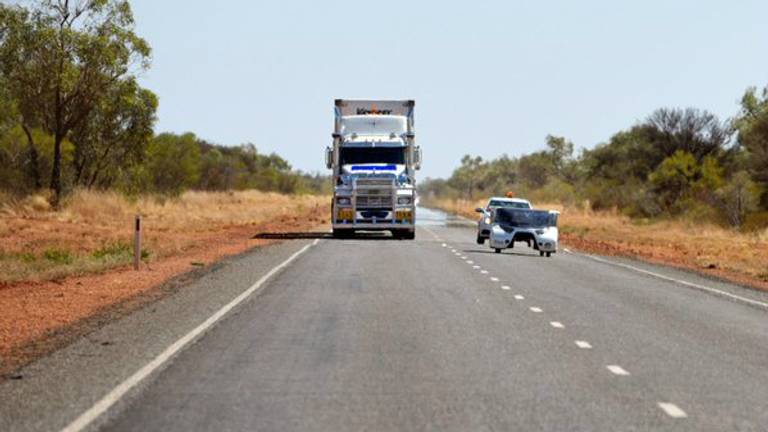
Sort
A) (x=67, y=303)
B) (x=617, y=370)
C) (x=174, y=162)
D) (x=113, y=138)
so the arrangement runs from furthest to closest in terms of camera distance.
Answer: (x=174, y=162)
(x=113, y=138)
(x=67, y=303)
(x=617, y=370)

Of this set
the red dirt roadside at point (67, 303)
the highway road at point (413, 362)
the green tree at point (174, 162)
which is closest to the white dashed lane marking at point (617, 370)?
the highway road at point (413, 362)

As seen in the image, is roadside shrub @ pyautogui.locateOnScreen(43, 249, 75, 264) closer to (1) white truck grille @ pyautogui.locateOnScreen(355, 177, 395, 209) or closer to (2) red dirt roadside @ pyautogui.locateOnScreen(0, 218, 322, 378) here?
(2) red dirt roadside @ pyautogui.locateOnScreen(0, 218, 322, 378)

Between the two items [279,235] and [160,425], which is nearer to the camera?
[160,425]

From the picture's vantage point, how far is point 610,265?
26.8m

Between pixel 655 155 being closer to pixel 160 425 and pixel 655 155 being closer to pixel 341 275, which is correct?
pixel 341 275

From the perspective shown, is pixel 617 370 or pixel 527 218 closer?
pixel 617 370

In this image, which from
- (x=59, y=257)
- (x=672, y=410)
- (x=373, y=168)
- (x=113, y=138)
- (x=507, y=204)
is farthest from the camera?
(x=113, y=138)

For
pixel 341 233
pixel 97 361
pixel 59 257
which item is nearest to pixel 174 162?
pixel 341 233

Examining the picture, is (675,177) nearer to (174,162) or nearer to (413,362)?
(174,162)

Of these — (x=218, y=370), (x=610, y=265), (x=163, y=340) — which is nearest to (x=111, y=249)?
(x=610, y=265)

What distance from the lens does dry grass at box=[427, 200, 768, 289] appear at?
27891 millimetres

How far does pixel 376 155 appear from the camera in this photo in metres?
36.0

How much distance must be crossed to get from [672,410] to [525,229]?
2203cm

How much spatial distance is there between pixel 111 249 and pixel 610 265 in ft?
39.5
